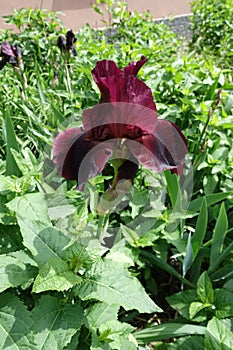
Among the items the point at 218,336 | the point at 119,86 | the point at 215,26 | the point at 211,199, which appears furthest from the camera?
the point at 215,26

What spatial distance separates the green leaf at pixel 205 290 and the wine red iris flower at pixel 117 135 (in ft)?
1.91

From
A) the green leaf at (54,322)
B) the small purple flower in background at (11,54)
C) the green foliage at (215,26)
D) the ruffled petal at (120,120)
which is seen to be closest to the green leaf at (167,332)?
the green leaf at (54,322)

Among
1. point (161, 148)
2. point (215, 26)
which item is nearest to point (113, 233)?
point (161, 148)

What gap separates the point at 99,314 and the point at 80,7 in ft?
17.5

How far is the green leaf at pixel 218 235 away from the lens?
1.38 meters

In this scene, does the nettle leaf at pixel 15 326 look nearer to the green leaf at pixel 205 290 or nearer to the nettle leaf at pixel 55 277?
the nettle leaf at pixel 55 277

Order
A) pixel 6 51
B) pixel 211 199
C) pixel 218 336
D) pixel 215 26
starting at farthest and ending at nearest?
1. pixel 215 26
2. pixel 6 51
3. pixel 211 199
4. pixel 218 336

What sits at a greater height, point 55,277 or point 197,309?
point 55,277

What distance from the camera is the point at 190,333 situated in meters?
1.30

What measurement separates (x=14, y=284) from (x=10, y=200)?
12.6 inches

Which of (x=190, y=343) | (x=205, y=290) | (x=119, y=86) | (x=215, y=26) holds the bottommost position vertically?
(x=190, y=343)

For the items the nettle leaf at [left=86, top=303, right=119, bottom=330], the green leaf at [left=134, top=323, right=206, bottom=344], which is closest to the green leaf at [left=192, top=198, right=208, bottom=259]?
the green leaf at [left=134, top=323, right=206, bottom=344]

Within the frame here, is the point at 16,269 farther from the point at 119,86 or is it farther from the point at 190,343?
the point at 190,343

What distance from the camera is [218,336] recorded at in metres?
1.21
